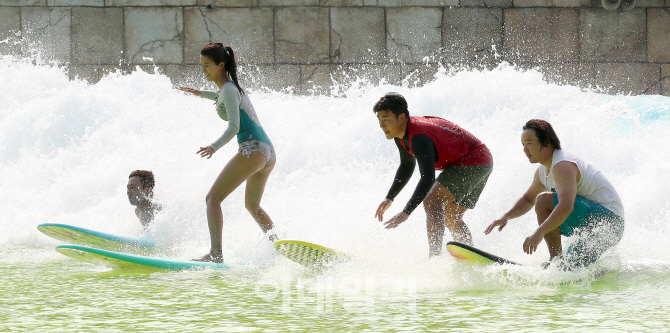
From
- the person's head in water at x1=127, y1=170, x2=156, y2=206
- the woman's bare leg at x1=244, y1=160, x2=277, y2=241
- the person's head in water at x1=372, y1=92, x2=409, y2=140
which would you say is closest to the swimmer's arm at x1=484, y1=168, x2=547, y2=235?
the person's head in water at x1=372, y1=92, x2=409, y2=140

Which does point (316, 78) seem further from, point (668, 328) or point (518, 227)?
point (668, 328)

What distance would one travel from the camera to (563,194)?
11.9 feet

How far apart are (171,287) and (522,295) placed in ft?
5.84

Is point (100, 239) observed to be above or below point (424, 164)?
below

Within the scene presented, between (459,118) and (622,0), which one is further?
(622,0)

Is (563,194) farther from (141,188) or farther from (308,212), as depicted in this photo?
(141,188)

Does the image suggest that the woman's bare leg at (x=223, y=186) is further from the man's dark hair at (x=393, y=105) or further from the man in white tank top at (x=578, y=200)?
the man in white tank top at (x=578, y=200)

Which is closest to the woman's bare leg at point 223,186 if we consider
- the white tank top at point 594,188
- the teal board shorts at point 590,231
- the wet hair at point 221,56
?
the wet hair at point 221,56

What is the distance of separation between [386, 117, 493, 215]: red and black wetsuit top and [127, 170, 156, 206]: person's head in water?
7.08 ft

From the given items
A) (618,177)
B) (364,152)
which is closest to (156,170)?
(364,152)

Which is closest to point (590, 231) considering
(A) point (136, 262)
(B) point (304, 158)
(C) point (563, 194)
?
(C) point (563, 194)

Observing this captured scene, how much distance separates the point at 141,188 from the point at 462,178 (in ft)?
8.29

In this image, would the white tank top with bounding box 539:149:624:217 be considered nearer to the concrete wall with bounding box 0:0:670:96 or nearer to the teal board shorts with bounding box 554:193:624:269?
the teal board shorts with bounding box 554:193:624:269

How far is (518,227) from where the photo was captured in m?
5.59
